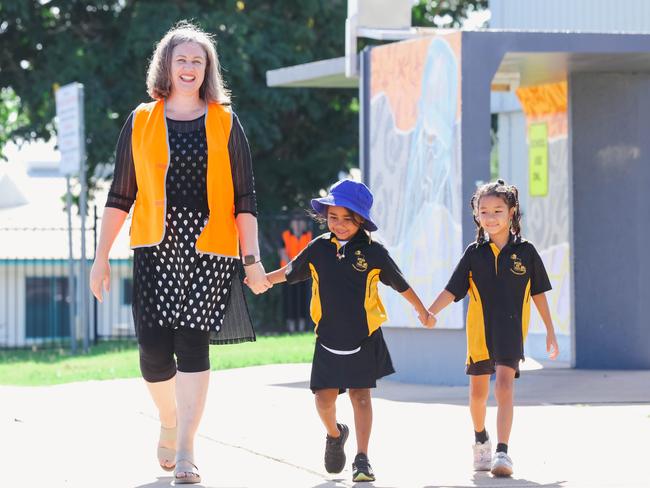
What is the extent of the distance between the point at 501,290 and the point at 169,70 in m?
1.91

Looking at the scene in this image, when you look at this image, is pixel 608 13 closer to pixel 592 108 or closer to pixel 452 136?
pixel 592 108

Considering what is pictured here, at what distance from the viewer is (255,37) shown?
2155cm

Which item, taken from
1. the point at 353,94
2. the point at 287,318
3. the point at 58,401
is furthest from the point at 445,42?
the point at 353,94

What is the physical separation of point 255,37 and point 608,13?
8127mm

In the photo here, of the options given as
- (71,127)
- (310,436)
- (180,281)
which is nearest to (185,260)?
(180,281)

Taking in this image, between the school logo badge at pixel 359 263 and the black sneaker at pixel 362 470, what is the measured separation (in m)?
0.84

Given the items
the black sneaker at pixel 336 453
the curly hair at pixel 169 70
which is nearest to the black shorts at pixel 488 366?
the black sneaker at pixel 336 453

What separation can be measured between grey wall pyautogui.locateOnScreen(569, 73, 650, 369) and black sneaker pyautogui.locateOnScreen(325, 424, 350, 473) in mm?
5784

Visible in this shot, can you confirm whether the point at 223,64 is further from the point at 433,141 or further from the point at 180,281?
the point at 180,281

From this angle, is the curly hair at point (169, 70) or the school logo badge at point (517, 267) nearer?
the curly hair at point (169, 70)

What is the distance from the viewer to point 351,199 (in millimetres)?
6273

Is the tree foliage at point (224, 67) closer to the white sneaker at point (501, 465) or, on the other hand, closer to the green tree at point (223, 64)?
the green tree at point (223, 64)

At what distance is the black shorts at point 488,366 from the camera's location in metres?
6.67

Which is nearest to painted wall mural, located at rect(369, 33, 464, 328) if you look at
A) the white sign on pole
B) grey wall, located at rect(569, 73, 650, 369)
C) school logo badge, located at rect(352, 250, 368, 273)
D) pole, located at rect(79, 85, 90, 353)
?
grey wall, located at rect(569, 73, 650, 369)
